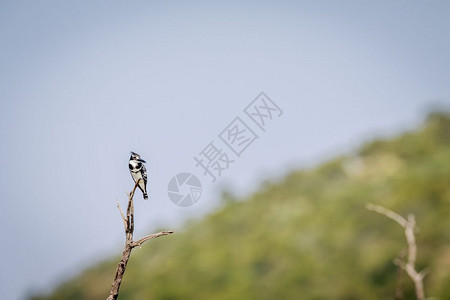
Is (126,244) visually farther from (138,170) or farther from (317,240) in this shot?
A: (317,240)

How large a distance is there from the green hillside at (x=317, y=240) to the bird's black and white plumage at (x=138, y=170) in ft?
89.1

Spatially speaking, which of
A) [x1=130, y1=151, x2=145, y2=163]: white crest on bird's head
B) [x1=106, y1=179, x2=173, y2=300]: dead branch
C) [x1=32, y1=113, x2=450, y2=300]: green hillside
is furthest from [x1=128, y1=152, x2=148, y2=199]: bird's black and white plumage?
[x1=32, y1=113, x2=450, y2=300]: green hillside

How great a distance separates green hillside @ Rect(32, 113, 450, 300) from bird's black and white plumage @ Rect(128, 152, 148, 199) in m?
27.2

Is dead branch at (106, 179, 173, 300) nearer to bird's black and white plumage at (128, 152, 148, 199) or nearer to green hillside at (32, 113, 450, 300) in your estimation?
bird's black and white plumage at (128, 152, 148, 199)

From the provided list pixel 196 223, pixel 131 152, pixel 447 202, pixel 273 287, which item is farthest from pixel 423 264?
pixel 196 223

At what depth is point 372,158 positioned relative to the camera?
5622 centimetres

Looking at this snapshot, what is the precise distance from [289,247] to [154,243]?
23.6 metres

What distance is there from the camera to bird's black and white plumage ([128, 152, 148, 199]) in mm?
6105

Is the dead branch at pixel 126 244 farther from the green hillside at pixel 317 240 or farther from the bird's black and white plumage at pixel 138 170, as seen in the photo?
the green hillside at pixel 317 240

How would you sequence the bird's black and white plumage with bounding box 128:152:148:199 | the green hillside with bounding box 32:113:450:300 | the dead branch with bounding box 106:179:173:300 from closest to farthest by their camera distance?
the dead branch with bounding box 106:179:173:300 → the bird's black and white plumage with bounding box 128:152:148:199 → the green hillside with bounding box 32:113:450:300

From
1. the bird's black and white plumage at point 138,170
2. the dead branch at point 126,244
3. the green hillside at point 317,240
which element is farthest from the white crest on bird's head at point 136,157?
the green hillside at point 317,240

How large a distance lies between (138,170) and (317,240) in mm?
41881

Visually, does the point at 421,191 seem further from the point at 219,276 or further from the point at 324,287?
the point at 219,276

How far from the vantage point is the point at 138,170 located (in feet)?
20.1
